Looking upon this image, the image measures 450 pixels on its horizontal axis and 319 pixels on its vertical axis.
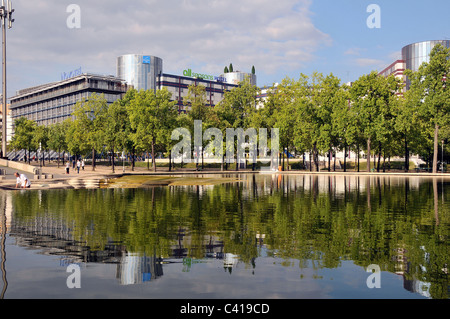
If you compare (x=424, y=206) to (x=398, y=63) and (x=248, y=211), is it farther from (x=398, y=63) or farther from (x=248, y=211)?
(x=398, y=63)

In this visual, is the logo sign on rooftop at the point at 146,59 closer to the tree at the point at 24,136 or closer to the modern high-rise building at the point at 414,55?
the tree at the point at 24,136

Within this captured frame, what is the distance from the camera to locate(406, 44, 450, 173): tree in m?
66.2

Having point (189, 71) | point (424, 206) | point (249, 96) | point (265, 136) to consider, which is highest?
point (189, 71)

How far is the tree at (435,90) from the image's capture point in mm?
66250

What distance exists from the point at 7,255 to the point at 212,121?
234ft

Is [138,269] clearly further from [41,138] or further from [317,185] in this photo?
[41,138]

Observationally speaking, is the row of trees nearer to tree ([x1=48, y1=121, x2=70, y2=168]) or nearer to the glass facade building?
tree ([x1=48, y1=121, x2=70, y2=168])

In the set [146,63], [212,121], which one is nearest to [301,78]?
[212,121]

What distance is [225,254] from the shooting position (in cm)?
1105

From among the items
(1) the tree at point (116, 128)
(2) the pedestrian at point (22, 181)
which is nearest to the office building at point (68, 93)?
(1) the tree at point (116, 128)

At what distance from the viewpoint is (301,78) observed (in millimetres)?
82875

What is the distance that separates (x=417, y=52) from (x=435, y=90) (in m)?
132

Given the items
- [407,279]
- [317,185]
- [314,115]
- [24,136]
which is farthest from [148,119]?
[407,279]
